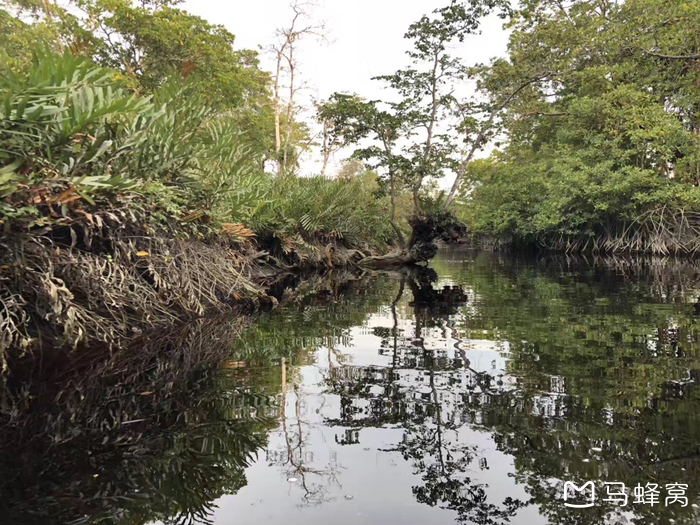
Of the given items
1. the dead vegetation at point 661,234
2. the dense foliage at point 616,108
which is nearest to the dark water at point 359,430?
the dense foliage at point 616,108

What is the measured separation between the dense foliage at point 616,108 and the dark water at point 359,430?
1521 centimetres

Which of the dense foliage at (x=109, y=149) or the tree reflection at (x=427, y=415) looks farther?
→ the dense foliage at (x=109, y=149)

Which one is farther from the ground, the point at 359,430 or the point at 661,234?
the point at 661,234

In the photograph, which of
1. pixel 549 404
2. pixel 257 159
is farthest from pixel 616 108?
pixel 549 404

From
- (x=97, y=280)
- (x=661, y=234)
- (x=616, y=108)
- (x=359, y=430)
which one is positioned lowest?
(x=359, y=430)

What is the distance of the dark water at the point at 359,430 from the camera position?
174cm

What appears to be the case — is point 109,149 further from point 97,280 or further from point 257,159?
point 257,159

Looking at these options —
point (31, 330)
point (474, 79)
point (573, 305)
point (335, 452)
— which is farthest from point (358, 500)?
point (474, 79)

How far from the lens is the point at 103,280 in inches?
150

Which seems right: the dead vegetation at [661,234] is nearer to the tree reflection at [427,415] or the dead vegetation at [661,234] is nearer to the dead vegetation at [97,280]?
the tree reflection at [427,415]

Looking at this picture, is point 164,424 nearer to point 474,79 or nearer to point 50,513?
point 50,513

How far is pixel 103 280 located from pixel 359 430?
2792 millimetres

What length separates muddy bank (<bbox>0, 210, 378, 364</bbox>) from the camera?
3.28 metres

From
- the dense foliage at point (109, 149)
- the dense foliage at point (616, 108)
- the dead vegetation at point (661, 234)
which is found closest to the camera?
the dense foliage at point (109, 149)
